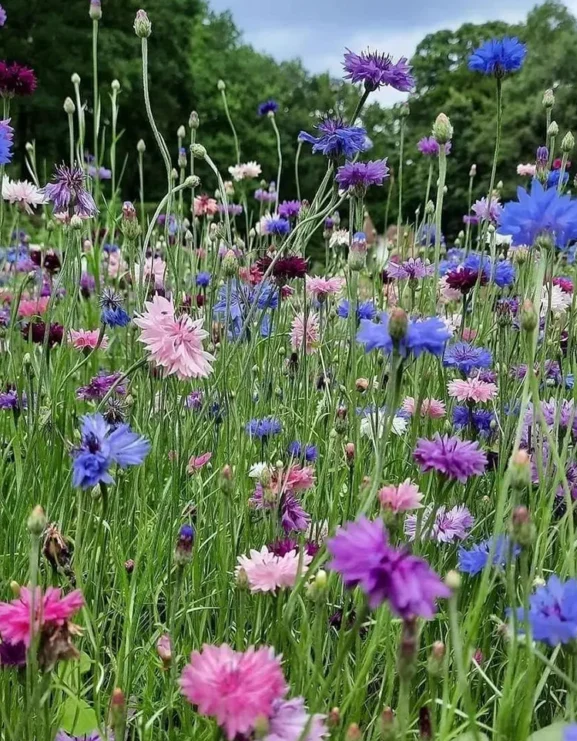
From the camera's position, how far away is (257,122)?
66.3 feet

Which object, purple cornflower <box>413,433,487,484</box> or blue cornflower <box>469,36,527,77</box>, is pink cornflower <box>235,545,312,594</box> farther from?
blue cornflower <box>469,36,527,77</box>

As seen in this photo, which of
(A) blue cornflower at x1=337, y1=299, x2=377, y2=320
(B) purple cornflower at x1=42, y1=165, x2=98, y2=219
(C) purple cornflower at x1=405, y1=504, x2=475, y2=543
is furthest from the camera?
(A) blue cornflower at x1=337, y1=299, x2=377, y2=320

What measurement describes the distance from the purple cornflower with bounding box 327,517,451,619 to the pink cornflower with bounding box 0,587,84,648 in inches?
10.7

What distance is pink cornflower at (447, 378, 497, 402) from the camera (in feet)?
4.76

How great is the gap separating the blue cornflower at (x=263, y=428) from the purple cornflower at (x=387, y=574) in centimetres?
91

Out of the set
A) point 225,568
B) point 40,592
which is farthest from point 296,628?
point 40,592

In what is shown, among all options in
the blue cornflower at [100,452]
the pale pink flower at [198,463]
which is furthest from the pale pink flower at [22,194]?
the blue cornflower at [100,452]

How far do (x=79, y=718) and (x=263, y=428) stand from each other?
26.6 inches

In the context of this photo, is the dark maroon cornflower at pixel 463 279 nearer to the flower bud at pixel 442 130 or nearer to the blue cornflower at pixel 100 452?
the flower bud at pixel 442 130

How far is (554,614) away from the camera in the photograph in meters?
0.72

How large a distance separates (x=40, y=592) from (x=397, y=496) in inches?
14.4

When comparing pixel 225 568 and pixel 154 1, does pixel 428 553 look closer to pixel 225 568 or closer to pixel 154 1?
pixel 225 568

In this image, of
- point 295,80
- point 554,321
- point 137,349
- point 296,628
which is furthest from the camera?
point 295,80

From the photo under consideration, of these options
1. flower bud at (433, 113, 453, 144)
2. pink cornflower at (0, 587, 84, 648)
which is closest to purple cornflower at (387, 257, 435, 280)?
flower bud at (433, 113, 453, 144)
